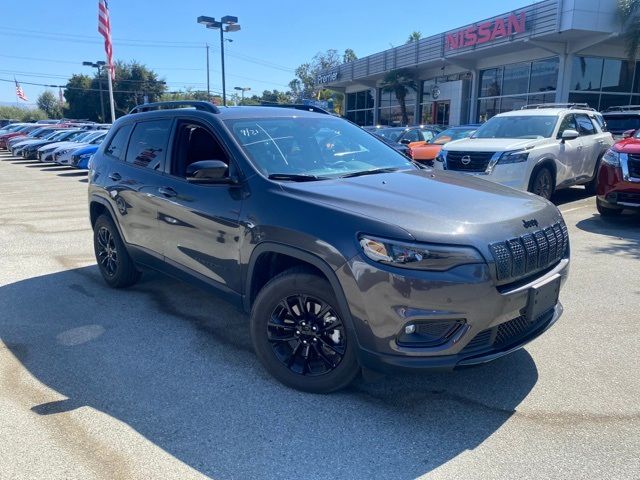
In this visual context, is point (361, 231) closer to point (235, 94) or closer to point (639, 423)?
point (639, 423)

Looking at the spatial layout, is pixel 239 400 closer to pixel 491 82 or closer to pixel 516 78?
pixel 516 78

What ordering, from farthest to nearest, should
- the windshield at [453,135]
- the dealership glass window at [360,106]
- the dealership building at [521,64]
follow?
the dealership glass window at [360,106] → the dealership building at [521,64] → the windshield at [453,135]

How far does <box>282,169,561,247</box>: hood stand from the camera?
2.75m

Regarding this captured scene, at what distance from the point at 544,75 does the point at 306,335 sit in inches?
856

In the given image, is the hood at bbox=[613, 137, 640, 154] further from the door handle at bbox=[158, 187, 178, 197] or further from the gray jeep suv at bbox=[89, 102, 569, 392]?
the door handle at bbox=[158, 187, 178, 197]

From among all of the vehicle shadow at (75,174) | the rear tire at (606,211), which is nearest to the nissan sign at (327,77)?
the vehicle shadow at (75,174)

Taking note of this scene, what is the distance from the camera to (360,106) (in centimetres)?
3812

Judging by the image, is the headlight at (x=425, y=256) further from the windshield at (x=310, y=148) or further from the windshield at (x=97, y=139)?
the windshield at (x=97, y=139)

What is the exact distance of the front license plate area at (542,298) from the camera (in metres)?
2.89

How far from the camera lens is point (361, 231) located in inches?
108

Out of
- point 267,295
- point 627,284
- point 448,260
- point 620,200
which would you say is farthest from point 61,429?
point 620,200

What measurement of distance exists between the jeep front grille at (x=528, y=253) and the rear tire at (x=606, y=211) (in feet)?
18.9

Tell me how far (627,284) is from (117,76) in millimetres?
65699

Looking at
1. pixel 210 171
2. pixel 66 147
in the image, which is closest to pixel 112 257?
pixel 210 171
